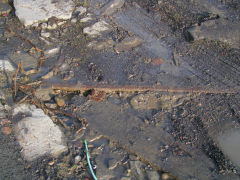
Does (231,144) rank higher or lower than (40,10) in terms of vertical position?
lower

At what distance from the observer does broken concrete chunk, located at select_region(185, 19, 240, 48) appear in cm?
480

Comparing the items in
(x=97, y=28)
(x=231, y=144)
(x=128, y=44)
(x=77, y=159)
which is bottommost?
(x=231, y=144)

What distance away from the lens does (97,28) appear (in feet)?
16.8

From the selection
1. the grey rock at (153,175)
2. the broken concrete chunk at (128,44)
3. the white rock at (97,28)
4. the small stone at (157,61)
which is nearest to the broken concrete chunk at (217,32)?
the small stone at (157,61)

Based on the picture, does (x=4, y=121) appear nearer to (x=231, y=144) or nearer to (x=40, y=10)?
(x=40, y=10)

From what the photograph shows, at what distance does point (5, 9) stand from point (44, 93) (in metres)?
2.80

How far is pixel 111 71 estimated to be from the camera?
4273mm

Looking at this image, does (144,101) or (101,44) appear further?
(101,44)

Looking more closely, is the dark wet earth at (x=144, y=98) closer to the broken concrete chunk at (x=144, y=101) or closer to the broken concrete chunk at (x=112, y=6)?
the broken concrete chunk at (x=144, y=101)

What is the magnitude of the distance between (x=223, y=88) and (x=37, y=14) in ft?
12.9

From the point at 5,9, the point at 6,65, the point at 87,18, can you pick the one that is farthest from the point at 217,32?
the point at 5,9

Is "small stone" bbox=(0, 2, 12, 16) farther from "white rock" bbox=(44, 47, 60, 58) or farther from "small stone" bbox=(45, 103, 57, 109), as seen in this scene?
"small stone" bbox=(45, 103, 57, 109)

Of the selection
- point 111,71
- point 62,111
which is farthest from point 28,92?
point 111,71

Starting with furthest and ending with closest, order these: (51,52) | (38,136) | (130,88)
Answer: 1. (51,52)
2. (130,88)
3. (38,136)
